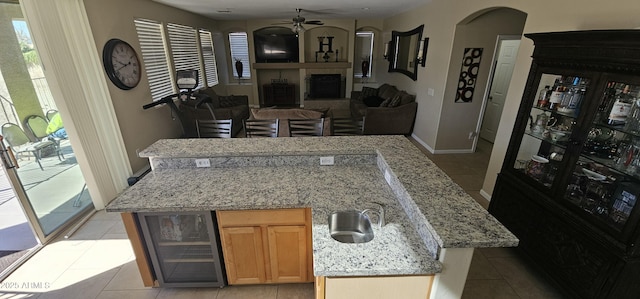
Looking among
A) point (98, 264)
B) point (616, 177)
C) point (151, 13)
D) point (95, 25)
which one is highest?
point (151, 13)

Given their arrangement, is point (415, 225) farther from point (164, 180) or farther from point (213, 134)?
point (213, 134)

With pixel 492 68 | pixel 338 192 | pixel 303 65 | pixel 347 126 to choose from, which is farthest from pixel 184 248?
pixel 303 65

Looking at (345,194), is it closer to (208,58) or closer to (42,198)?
(42,198)

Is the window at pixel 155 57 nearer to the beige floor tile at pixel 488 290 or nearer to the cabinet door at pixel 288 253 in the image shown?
the cabinet door at pixel 288 253

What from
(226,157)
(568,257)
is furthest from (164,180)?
(568,257)

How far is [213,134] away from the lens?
303 centimetres

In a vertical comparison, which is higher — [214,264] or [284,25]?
[284,25]

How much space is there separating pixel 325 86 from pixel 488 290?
689 cm

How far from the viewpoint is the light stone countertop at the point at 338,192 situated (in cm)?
118

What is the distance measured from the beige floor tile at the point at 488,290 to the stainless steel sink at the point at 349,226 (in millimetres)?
1060

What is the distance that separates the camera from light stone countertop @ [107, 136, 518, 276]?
3.86ft

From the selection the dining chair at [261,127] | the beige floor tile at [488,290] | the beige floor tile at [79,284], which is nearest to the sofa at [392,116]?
the dining chair at [261,127]

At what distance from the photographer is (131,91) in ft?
11.8

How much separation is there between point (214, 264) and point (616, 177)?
107 inches
